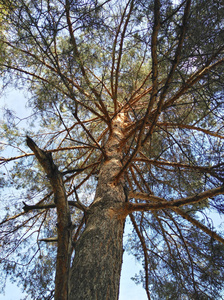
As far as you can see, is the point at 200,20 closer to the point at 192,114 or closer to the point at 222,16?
the point at 222,16

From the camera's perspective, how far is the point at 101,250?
5.65 ft

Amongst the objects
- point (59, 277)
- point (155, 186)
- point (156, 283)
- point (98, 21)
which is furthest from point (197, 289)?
point (98, 21)

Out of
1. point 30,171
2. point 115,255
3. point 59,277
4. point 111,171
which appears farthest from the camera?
point 30,171

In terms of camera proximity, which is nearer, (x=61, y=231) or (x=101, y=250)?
(x=61, y=231)

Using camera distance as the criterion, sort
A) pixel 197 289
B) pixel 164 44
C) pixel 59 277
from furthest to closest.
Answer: pixel 197 289
pixel 164 44
pixel 59 277

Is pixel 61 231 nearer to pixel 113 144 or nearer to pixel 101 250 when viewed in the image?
pixel 101 250

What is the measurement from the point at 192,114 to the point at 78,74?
229 centimetres

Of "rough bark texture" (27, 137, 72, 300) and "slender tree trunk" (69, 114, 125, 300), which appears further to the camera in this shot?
"slender tree trunk" (69, 114, 125, 300)

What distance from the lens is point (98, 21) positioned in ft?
7.88

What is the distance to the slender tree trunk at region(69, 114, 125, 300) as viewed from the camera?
57.9 inches

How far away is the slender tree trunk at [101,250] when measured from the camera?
57.9 inches

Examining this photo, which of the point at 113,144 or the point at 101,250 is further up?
the point at 113,144

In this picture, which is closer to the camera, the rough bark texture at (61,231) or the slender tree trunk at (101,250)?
the rough bark texture at (61,231)

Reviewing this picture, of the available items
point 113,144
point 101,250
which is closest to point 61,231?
point 101,250
